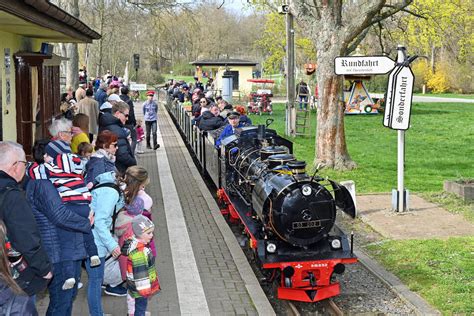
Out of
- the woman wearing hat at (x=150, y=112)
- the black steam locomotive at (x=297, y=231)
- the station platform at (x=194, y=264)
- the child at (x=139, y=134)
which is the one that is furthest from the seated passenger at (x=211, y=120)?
the black steam locomotive at (x=297, y=231)

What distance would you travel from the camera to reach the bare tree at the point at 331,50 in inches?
571

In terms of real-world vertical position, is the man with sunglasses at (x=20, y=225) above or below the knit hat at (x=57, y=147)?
below

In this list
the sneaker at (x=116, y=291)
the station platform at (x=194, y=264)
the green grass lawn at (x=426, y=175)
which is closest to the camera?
the station platform at (x=194, y=264)

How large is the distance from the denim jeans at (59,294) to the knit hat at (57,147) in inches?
52.3

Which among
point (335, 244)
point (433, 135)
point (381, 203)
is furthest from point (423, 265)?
point (433, 135)

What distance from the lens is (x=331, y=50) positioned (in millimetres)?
14648

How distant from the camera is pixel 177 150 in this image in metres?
19.5

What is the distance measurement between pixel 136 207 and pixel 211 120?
8.31m

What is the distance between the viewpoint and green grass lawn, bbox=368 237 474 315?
279 inches

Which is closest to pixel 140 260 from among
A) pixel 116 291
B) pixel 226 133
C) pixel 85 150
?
pixel 116 291

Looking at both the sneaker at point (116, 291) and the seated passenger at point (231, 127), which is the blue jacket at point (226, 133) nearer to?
the seated passenger at point (231, 127)

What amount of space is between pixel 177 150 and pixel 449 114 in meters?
19.1

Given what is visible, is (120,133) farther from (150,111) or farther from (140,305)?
(150,111)

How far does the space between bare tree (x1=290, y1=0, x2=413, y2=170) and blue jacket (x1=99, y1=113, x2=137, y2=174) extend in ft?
20.7
